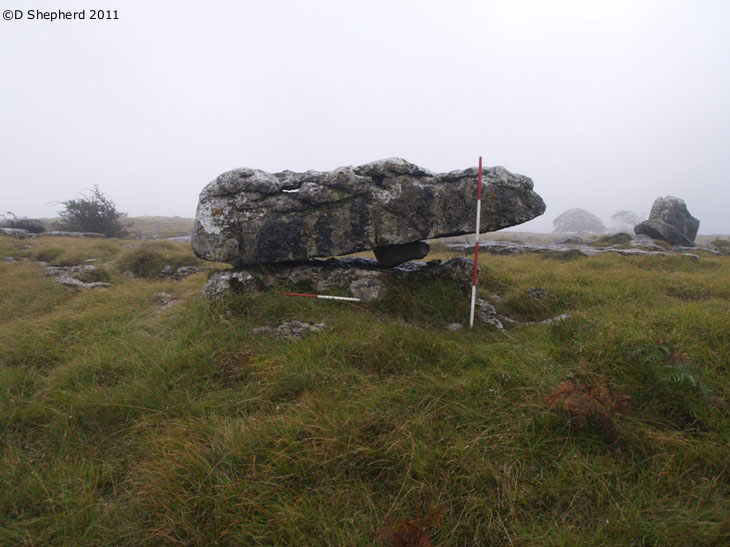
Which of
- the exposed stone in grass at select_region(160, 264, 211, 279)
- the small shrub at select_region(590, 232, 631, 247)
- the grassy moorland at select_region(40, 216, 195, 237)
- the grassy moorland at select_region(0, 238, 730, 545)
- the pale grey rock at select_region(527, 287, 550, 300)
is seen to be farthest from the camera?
the grassy moorland at select_region(40, 216, 195, 237)

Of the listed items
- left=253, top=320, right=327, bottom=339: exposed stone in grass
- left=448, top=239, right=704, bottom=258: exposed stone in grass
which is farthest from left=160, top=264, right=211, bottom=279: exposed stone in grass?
left=448, top=239, right=704, bottom=258: exposed stone in grass

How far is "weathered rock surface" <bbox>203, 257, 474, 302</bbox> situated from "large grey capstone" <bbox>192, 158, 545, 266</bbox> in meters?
0.28

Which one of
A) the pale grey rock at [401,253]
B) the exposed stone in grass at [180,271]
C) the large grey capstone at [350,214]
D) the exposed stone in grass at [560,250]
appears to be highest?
the large grey capstone at [350,214]

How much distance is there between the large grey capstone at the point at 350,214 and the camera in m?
5.54

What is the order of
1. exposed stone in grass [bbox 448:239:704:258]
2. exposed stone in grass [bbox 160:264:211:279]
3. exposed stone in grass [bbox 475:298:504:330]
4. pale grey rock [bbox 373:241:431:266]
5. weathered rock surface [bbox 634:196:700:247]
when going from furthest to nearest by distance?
1. weathered rock surface [bbox 634:196:700:247]
2. exposed stone in grass [bbox 448:239:704:258]
3. exposed stone in grass [bbox 160:264:211:279]
4. pale grey rock [bbox 373:241:431:266]
5. exposed stone in grass [bbox 475:298:504:330]

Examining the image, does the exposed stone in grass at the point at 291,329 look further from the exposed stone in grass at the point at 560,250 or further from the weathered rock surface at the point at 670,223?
the weathered rock surface at the point at 670,223

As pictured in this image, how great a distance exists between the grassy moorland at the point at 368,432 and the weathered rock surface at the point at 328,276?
0.79 meters

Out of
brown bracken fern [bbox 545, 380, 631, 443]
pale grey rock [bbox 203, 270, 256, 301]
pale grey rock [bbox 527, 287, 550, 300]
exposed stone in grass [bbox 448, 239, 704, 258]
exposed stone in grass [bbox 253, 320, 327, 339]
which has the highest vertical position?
exposed stone in grass [bbox 448, 239, 704, 258]

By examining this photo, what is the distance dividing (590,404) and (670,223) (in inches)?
884

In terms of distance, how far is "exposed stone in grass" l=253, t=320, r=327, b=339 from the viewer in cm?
446

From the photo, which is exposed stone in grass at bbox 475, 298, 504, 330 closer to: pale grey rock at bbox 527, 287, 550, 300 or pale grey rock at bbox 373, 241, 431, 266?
pale grey rock at bbox 527, 287, 550, 300

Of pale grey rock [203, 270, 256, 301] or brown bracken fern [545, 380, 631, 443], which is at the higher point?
pale grey rock [203, 270, 256, 301]

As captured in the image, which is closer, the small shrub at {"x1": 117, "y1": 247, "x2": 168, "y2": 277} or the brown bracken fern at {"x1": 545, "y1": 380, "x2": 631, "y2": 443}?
the brown bracken fern at {"x1": 545, "y1": 380, "x2": 631, "y2": 443}

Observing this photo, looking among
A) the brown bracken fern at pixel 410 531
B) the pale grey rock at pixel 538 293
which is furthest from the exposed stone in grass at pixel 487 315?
the brown bracken fern at pixel 410 531
